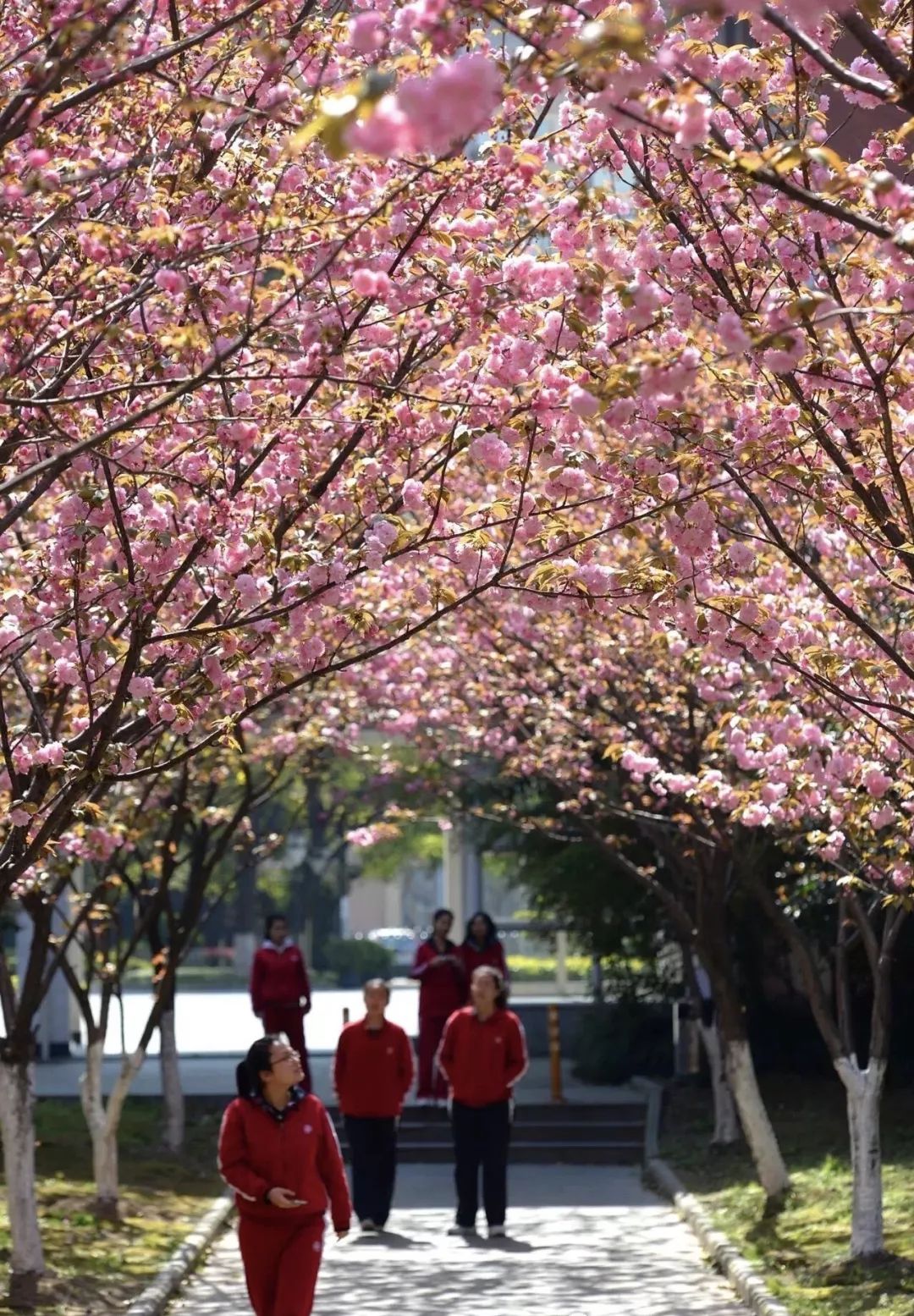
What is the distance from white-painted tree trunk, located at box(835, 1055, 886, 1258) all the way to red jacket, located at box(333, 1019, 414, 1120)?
3.60 meters

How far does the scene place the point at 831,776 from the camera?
9711mm

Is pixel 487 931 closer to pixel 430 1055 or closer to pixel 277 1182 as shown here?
pixel 430 1055

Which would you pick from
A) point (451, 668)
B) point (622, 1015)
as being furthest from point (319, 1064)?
point (451, 668)

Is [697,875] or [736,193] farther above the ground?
[736,193]

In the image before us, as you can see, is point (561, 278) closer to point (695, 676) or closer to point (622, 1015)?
point (695, 676)

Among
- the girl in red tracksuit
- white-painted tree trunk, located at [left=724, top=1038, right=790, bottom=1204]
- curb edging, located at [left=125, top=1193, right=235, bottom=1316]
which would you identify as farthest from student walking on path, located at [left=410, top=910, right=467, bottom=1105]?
the girl in red tracksuit

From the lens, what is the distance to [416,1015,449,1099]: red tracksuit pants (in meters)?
19.8

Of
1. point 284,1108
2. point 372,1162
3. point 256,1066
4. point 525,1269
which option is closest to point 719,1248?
point 525,1269

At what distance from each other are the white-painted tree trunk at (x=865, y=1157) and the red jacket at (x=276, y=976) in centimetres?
793

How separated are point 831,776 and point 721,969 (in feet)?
19.7

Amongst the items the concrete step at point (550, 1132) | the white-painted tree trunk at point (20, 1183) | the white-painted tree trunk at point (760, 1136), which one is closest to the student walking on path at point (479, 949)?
the concrete step at point (550, 1132)

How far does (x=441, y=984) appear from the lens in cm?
1973

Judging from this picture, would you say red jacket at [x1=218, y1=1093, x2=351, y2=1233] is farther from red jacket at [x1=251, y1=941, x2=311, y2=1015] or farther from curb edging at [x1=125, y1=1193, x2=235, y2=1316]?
red jacket at [x1=251, y1=941, x2=311, y2=1015]

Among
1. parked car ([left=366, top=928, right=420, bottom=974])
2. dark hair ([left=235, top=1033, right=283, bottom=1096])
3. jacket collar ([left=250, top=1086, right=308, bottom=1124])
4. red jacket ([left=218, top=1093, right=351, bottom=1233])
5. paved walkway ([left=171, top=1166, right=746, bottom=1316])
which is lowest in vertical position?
paved walkway ([left=171, top=1166, right=746, bottom=1316])
